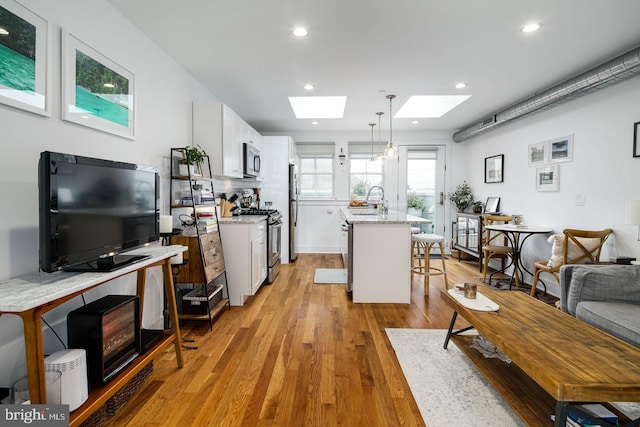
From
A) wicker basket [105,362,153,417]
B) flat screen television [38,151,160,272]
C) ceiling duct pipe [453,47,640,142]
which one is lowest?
wicker basket [105,362,153,417]

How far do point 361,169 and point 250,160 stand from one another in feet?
9.20

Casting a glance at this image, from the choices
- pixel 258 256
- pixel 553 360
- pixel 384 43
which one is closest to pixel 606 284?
pixel 553 360

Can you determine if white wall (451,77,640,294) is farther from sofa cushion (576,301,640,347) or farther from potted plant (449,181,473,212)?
sofa cushion (576,301,640,347)

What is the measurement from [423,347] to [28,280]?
2.55 metres

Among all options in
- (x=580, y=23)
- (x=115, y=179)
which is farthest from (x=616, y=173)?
(x=115, y=179)

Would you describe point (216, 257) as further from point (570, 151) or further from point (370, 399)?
point (570, 151)

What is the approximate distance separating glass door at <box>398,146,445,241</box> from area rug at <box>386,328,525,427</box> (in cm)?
417

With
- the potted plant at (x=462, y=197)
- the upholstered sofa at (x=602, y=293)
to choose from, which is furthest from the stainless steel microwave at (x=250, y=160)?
the potted plant at (x=462, y=197)

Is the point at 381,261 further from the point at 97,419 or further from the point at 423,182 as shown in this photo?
the point at 423,182

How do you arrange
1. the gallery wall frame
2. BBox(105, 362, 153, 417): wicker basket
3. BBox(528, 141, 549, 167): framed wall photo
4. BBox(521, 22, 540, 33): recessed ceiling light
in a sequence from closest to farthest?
the gallery wall frame → BBox(105, 362, 153, 417): wicker basket → BBox(521, 22, 540, 33): recessed ceiling light → BBox(528, 141, 549, 167): framed wall photo

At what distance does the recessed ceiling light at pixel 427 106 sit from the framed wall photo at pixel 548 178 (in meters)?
1.50

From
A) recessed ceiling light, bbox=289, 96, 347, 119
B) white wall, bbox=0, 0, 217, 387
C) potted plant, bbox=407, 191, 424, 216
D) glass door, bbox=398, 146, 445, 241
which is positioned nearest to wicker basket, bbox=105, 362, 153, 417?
white wall, bbox=0, 0, 217, 387

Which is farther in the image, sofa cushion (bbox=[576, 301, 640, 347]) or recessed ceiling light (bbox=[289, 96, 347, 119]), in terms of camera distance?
recessed ceiling light (bbox=[289, 96, 347, 119])

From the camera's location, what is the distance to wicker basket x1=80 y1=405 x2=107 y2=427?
1.51 metres
